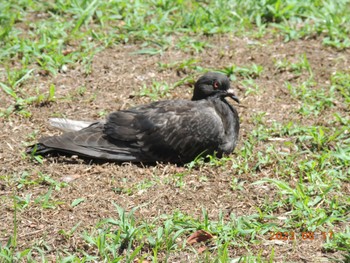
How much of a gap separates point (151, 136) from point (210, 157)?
66cm

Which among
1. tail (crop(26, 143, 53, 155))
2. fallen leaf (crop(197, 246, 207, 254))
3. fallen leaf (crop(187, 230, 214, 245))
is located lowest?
tail (crop(26, 143, 53, 155))

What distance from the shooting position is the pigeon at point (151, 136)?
7.46m

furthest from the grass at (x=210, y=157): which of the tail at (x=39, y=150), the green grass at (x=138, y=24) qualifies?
the tail at (x=39, y=150)

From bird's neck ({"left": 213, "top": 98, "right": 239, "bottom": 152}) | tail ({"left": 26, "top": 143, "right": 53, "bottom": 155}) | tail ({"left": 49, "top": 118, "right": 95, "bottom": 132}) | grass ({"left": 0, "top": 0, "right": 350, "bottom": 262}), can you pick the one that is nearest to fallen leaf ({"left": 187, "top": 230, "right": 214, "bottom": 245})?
grass ({"left": 0, "top": 0, "right": 350, "bottom": 262})

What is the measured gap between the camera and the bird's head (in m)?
8.05

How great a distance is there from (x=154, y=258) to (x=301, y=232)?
1.36 m

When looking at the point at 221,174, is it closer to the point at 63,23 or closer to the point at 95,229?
the point at 95,229

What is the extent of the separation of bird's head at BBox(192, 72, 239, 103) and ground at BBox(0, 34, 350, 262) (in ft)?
1.69

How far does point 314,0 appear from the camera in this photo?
35.4ft

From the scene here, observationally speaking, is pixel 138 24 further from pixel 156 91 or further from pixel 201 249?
pixel 201 249

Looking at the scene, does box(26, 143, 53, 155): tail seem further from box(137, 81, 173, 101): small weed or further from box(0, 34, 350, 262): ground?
box(137, 81, 173, 101): small weed

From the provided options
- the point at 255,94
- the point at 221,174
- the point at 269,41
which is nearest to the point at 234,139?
the point at 221,174

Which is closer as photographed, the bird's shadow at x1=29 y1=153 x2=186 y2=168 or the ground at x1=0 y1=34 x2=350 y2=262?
the ground at x1=0 y1=34 x2=350 y2=262

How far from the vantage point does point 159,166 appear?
743cm
